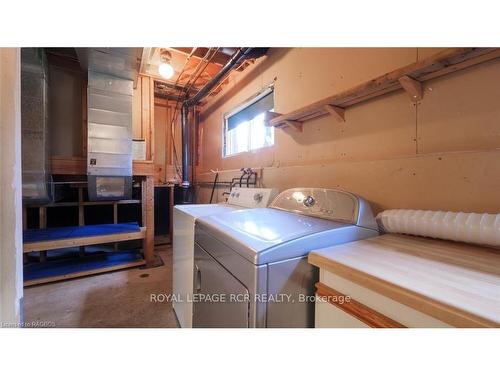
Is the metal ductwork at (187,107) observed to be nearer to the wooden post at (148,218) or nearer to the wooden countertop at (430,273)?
the wooden post at (148,218)

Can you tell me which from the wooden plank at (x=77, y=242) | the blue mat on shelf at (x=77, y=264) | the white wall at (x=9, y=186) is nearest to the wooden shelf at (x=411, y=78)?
the white wall at (x=9, y=186)

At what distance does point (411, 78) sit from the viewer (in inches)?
36.7

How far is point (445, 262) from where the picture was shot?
2.05 feet

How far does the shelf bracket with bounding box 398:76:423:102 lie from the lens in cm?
93

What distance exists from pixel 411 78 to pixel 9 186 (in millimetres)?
1508

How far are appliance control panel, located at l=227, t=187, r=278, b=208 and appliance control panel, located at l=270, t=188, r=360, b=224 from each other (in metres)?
0.22

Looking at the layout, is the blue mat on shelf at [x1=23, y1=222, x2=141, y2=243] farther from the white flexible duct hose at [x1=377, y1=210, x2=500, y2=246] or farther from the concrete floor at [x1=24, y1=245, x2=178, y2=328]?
the white flexible duct hose at [x1=377, y1=210, x2=500, y2=246]

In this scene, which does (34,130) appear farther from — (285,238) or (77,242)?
(285,238)

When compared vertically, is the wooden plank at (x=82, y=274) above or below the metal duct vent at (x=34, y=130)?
below

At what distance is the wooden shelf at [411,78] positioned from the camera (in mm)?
764

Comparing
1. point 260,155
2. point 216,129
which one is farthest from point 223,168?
point 260,155

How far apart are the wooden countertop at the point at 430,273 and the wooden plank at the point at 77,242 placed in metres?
2.66

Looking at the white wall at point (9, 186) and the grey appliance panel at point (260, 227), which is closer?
the white wall at point (9, 186)

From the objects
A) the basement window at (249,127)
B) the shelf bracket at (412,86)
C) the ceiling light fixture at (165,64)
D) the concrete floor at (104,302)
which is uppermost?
the ceiling light fixture at (165,64)
